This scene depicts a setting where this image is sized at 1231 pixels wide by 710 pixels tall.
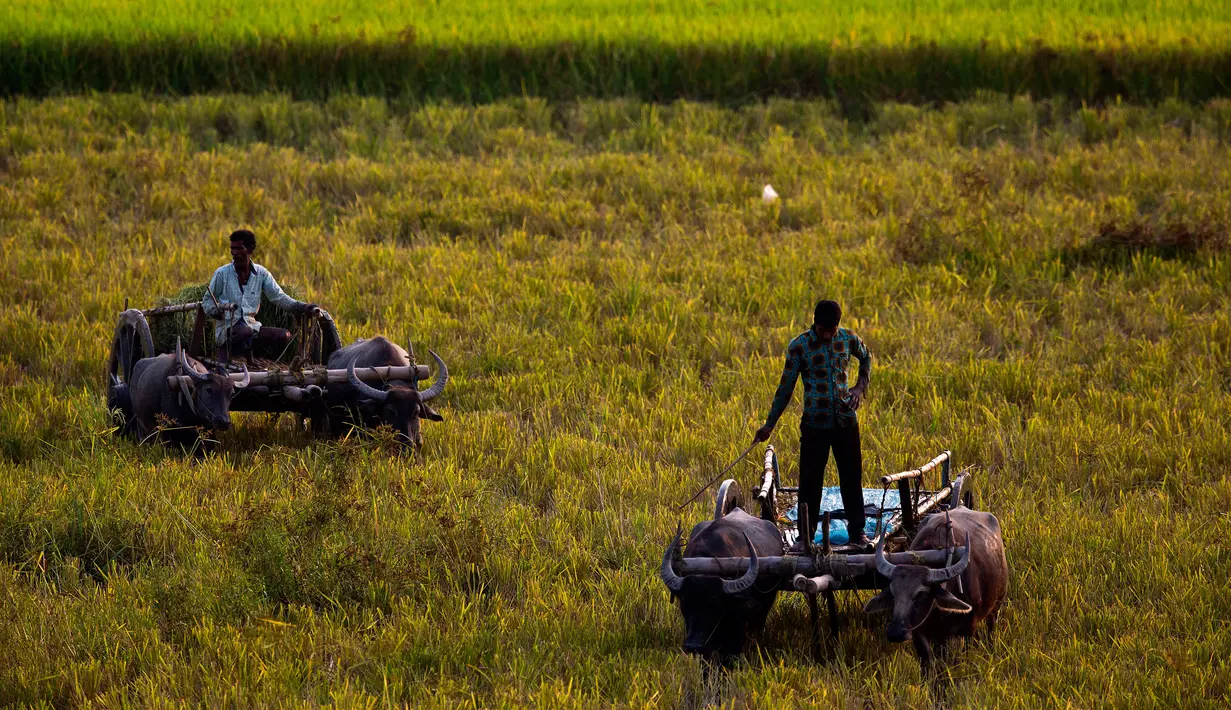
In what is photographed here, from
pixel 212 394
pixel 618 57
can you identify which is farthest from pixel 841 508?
pixel 618 57

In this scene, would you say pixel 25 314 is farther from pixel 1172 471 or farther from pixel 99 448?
pixel 1172 471

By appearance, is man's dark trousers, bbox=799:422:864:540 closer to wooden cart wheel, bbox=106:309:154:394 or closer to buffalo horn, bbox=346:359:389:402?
buffalo horn, bbox=346:359:389:402

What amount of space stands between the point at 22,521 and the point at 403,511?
184 centimetres

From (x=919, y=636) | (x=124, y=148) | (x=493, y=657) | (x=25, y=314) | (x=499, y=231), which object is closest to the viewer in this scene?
(x=919, y=636)

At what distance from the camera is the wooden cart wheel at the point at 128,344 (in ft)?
26.7

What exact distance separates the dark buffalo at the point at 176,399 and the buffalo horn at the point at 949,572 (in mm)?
4247

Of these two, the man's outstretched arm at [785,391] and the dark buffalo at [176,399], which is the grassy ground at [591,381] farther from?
the man's outstretched arm at [785,391]

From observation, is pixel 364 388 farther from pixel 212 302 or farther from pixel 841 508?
pixel 841 508

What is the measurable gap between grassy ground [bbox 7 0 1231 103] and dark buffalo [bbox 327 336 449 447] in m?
8.76

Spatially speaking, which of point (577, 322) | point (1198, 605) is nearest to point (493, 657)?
point (1198, 605)

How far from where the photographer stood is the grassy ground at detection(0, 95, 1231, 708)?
5.40m

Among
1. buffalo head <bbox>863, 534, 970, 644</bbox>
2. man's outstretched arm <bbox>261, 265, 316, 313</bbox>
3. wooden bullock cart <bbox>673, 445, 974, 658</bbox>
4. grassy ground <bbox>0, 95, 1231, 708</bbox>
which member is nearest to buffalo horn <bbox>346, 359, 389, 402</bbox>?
grassy ground <bbox>0, 95, 1231, 708</bbox>

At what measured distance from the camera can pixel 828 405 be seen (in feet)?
17.9

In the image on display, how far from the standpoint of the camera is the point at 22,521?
654cm
